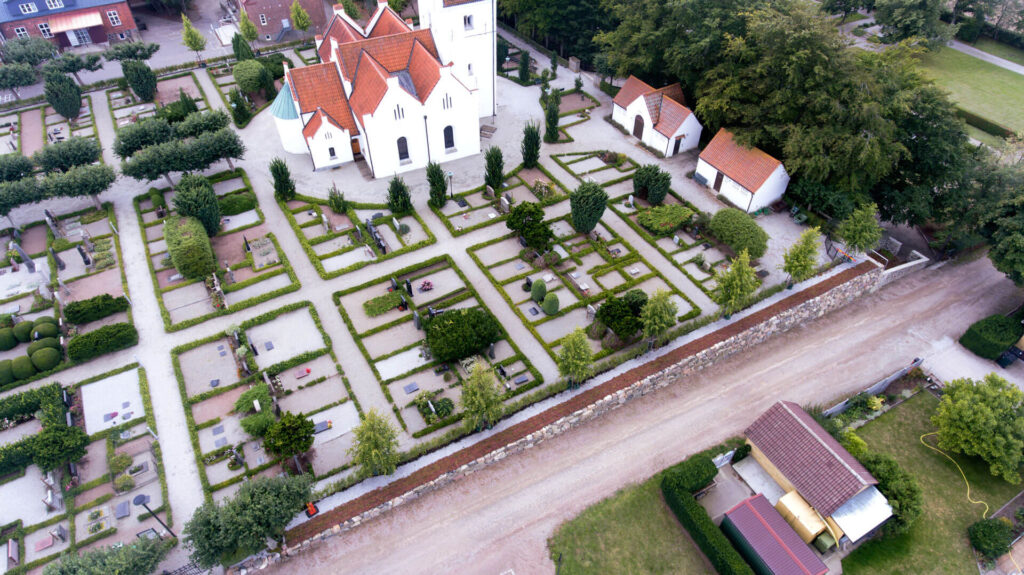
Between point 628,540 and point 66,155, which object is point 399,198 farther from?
point 628,540

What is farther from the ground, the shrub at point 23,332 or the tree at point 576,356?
the tree at point 576,356

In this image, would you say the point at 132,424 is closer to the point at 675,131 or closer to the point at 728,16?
the point at 675,131

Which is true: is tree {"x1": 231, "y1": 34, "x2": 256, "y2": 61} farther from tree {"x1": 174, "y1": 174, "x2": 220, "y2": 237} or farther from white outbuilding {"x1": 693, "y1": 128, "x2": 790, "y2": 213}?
white outbuilding {"x1": 693, "y1": 128, "x2": 790, "y2": 213}

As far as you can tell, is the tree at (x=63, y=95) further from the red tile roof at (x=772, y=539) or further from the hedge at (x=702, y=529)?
the red tile roof at (x=772, y=539)

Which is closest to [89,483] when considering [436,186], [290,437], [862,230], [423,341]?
[290,437]

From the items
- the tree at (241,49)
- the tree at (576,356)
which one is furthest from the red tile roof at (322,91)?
the tree at (576,356)

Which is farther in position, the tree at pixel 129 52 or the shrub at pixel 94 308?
the tree at pixel 129 52

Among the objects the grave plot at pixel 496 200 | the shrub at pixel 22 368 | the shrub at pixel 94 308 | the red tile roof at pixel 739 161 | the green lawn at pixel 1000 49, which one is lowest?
the shrub at pixel 22 368
